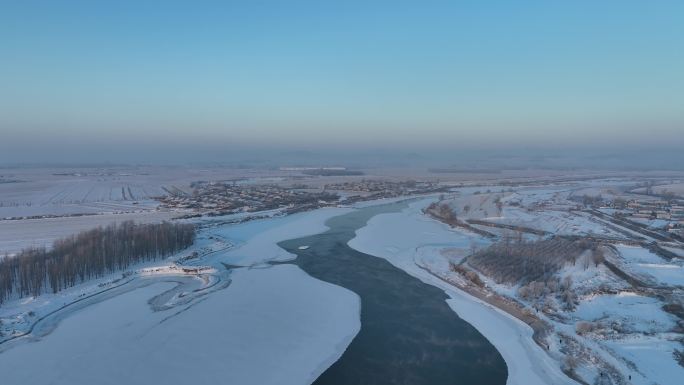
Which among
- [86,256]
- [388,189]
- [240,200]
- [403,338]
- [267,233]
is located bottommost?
[403,338]

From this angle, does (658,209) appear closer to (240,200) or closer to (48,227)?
(240,200)

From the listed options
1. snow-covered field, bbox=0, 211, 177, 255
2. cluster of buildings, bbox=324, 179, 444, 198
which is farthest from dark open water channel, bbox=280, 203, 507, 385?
cluster of buildings, bbox=324, 179, 444, 198

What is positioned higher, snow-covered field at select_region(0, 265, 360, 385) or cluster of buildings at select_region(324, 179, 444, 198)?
cluster of buildings at select_region(324, 179, 444, 198)

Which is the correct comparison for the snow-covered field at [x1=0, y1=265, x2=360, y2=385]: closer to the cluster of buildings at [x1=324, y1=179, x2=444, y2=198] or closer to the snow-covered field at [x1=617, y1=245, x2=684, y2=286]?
the snow-covered field at [x1=617, y1=245, x2=684, y2=286]

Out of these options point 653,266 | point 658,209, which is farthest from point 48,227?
point 658,209

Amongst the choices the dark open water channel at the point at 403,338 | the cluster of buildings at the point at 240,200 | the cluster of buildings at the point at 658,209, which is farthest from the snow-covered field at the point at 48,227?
the cluster of buildings at the point at 658,209

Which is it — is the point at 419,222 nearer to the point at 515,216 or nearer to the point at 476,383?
the point at 515,216

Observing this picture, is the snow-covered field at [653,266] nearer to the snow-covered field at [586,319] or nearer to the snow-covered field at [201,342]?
the snow-covered field at [586,319]
